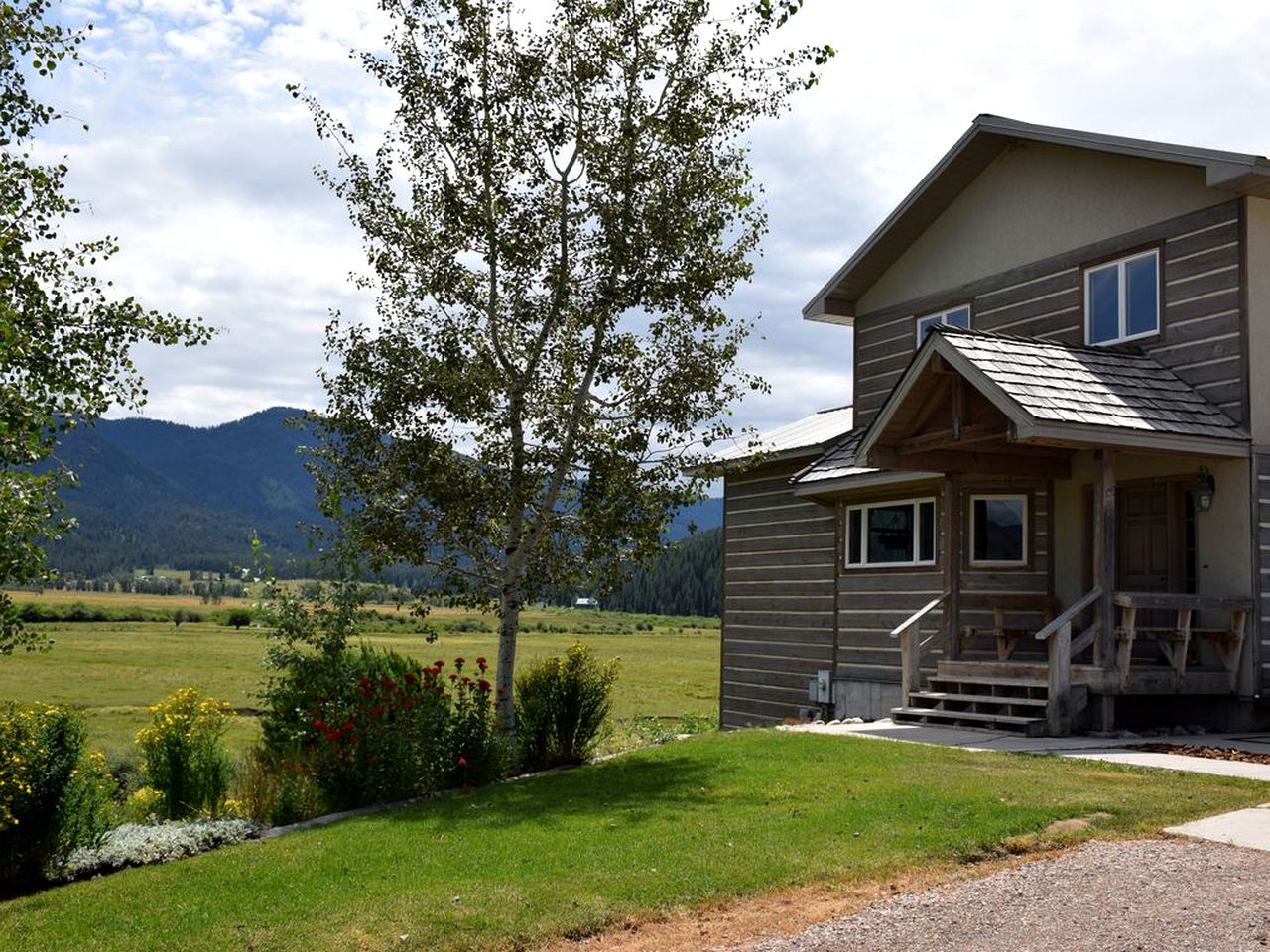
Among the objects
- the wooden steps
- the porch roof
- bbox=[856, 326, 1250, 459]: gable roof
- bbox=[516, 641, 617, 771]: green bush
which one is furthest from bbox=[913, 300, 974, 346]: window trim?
bbox=[516, 641, 617, 771]: green bush

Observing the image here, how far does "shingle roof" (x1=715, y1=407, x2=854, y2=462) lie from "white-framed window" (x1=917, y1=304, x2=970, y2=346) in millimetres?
2507

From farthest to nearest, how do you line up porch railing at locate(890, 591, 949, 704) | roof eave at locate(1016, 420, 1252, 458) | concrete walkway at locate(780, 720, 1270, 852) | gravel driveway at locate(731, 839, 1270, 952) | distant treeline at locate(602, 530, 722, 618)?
distant treeline at locate(602, 530, 722, 618), porch railing at locate(890, 591, 949, 704), roof eave at locate(1016, 420, 1252, 458), concrete walkway at locate(780, 720, 1270, 852), gravel driveway at locate(731, 839, 1270, 952)

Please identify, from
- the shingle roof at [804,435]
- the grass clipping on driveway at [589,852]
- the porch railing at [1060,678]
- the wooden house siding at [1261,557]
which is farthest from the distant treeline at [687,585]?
the grass clipping on driveway at [589,852]

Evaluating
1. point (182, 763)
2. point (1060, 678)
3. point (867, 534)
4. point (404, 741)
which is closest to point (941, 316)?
point (867, 534)

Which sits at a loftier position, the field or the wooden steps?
the wooden steps

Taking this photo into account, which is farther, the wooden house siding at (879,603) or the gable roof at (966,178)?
the wooden house siding at (879,603)

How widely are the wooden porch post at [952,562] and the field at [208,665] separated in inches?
267

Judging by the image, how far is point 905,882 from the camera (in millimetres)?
7699

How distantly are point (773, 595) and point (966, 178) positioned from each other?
7.88 m

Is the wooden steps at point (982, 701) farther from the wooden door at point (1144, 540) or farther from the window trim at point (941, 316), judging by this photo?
the window trim at point (941, 316)

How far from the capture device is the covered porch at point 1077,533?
14.0m

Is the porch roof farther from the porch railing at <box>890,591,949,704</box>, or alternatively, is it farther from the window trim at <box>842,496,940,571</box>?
the window trim at <box>842,496,940,571</box>

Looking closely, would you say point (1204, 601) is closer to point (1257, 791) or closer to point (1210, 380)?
point (1210, 380)

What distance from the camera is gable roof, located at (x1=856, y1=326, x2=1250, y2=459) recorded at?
13.5 metres
